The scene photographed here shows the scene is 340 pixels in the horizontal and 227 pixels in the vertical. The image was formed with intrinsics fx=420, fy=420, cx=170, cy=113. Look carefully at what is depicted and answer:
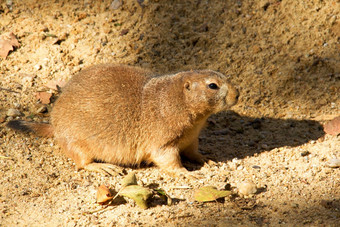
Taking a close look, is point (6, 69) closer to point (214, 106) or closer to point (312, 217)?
point (214, 106)

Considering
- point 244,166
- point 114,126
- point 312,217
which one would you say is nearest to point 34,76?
point 114,126

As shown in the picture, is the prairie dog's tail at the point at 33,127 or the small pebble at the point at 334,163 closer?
the small pebble at the point at 334,163

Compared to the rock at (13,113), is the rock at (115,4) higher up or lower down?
higher up

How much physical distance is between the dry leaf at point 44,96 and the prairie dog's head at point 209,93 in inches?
77.0

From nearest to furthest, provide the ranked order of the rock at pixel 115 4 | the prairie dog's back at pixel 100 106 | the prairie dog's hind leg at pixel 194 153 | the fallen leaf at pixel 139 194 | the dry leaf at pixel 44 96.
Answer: the fallen leaf at pixel 139 194
the prairie dog's back at pixel 100 106
the prairie dog's hind leg at pixel 194 153
the dry leaf at pixel 44 96
the rock at pixel 115 4

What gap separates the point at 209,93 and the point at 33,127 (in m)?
2.04

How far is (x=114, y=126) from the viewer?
4.43m

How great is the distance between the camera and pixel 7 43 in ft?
19.1

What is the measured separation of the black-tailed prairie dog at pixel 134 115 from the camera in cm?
437

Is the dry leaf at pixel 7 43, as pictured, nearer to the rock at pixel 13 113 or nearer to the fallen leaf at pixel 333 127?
the rock at pixel 13 113

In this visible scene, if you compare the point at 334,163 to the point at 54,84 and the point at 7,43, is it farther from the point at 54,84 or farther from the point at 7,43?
the point at 7,43

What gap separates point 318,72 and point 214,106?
212cm

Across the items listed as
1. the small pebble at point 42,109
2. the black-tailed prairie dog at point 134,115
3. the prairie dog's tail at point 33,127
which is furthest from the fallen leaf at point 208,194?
the small pebble at point 42,109

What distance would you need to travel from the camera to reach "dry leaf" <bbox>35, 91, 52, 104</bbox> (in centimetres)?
534
